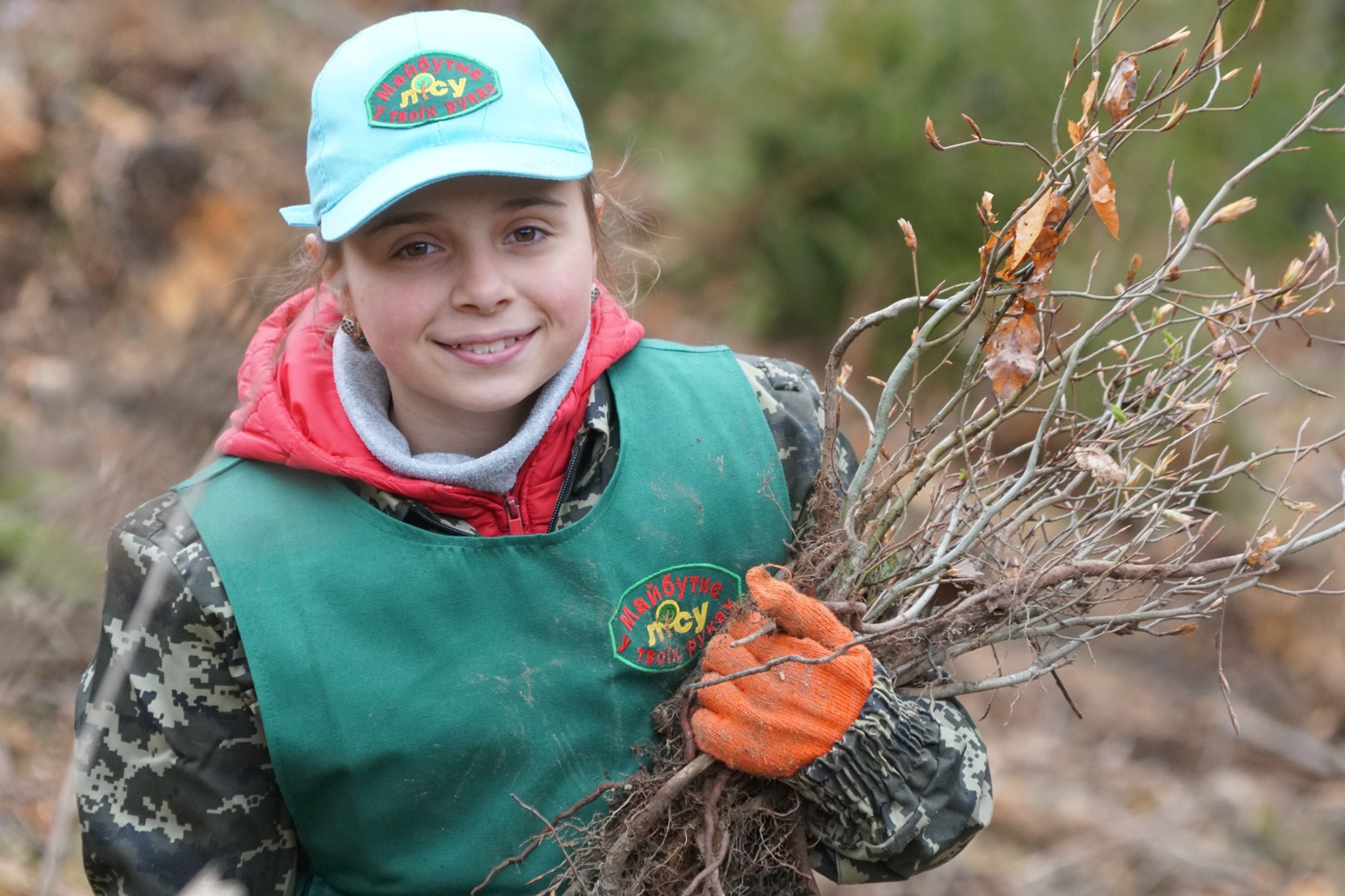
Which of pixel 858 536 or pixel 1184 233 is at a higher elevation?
pixel 1184 233

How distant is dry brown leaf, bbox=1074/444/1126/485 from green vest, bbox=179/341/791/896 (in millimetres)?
533

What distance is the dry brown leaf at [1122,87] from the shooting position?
155 cm

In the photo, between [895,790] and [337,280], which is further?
[337,280]

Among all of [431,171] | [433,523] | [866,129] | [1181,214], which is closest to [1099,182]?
[1181,214]

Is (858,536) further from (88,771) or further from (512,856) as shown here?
(88,771)

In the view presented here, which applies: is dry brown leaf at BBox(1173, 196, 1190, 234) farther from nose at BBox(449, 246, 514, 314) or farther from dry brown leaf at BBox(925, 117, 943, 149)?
nose at BBox(449, 246, 514, 314)

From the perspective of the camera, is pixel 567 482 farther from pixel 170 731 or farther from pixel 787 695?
pixel 170 731

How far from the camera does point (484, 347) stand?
1.78 m

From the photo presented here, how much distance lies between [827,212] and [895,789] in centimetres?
510

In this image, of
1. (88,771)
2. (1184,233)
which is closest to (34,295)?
(88,771)

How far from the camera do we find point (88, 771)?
179 centimetres

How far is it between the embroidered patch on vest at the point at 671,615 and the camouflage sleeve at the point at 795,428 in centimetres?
19

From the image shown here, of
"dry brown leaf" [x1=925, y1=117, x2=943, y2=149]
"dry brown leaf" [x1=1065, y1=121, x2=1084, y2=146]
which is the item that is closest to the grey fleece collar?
"dry brown leaf" [x1=925, y1=117, x2=943, y2=149]

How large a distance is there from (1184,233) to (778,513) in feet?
2.54
